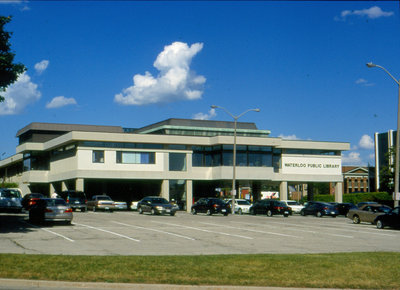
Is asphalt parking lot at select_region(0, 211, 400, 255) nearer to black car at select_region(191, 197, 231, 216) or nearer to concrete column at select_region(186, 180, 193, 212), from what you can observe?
black car at select_region(191, 197, 231, 216)

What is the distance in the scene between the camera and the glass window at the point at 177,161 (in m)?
60.5

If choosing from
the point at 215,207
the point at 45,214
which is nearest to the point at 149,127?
the point at 215,207

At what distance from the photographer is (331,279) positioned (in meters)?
11.6

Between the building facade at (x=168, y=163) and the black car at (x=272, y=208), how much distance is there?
1359 cm

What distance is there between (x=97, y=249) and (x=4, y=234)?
259 inches

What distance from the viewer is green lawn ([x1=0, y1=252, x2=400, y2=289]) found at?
11.3 meters

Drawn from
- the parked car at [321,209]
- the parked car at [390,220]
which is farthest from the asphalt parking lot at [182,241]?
the parked car at [321,209]

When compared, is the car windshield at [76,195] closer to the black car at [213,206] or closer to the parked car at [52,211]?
the black car at [213,206]

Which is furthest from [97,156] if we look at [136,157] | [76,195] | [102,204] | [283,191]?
[283,191]

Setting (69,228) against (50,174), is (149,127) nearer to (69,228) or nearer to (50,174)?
(50,174)

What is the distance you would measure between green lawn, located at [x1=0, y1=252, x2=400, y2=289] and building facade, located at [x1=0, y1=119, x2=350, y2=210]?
4318 centimetres

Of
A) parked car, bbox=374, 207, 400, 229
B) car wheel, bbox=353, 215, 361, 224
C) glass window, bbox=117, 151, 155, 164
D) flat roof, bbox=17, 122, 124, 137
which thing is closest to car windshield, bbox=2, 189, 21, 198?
glass window, bbox=117, 151, 155, 164

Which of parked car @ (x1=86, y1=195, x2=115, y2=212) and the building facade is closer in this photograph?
parked car @ (x1=86, y1=195, x2=115, y2=212)

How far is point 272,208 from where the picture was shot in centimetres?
4519
